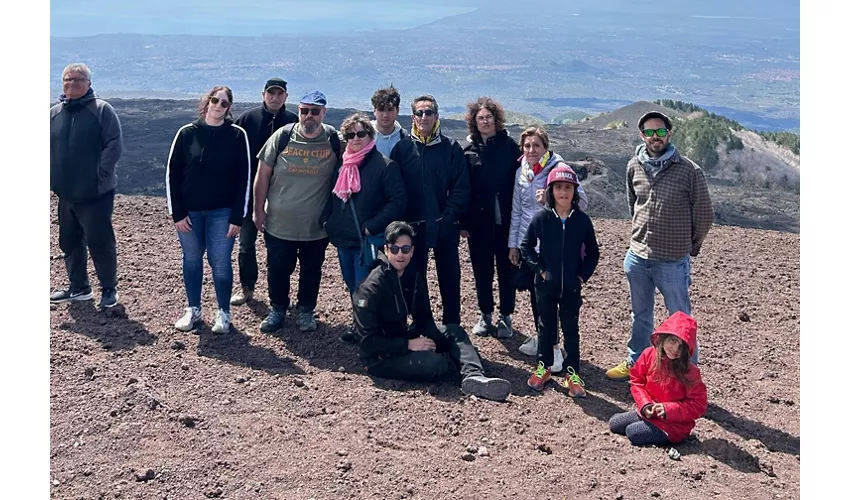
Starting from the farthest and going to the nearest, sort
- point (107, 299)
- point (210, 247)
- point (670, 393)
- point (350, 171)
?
point (107, 299)
point (210, 247)
point (350, 171)
point (670, 393)

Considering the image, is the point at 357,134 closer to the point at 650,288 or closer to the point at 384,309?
the point at 384,309

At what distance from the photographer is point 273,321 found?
7.68 metres

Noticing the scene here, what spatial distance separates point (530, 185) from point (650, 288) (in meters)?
1.20

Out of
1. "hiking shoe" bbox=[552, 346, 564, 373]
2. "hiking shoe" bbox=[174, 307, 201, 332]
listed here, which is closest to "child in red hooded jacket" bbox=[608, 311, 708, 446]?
"hiking shoe" bbox=[552, 346, 564, 373]

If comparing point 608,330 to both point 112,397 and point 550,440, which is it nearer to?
point 550,440

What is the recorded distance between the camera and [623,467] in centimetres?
533

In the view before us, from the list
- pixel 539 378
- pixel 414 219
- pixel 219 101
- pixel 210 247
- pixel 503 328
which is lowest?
pixel 539 378

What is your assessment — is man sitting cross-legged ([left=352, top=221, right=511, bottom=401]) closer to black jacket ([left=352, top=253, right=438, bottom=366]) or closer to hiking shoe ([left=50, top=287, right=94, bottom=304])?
black jacket ([left=352, top=253, right=438, bottom=366])

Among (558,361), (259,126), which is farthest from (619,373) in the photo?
(259,126)

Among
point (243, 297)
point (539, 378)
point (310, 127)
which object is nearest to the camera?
point (539, 378)

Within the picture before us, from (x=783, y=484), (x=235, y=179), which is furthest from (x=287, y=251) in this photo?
(x=783, y=484)

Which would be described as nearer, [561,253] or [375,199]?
[561,253]

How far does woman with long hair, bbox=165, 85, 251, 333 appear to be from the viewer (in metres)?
7.05

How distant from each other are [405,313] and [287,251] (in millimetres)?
1394
